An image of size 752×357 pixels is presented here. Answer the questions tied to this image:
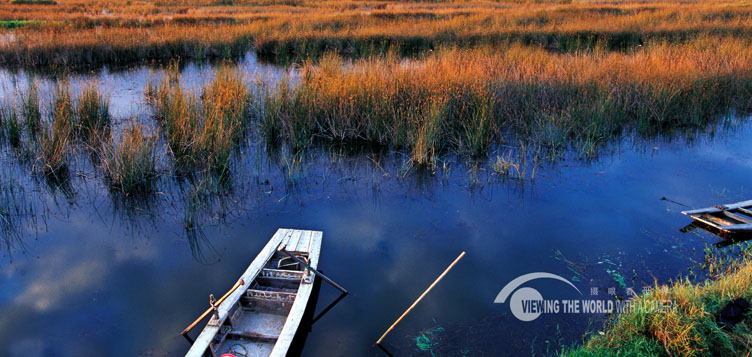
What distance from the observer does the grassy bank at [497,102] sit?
9555 millimetres

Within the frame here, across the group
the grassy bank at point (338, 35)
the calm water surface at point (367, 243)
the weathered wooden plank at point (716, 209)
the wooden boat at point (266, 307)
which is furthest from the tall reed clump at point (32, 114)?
→ the weathered wooden plank at point (716, 209)

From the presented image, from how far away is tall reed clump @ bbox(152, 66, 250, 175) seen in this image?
8336 mm

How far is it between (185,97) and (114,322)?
17.6ft

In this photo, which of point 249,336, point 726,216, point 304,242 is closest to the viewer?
point 249,336

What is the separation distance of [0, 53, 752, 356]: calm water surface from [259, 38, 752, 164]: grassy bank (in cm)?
68

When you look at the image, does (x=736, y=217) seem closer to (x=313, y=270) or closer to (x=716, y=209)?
(x=716, y=209)

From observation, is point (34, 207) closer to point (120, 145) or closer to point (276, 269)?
point (120, 145)

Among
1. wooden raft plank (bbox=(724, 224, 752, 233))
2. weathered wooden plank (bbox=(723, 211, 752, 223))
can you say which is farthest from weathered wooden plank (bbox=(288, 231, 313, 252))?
weathered wooden plank (bbox=(723, 211, 752, 223))

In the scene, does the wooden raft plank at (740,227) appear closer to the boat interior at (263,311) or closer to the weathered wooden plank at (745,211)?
the weathered wooden plank at (745,211)

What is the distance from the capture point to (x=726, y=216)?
6922mm

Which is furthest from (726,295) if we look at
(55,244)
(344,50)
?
(344,50)

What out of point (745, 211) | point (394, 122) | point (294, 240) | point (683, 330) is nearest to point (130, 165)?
point (294, 240)

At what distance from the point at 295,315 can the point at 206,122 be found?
490 centimetres

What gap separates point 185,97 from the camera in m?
9.45
